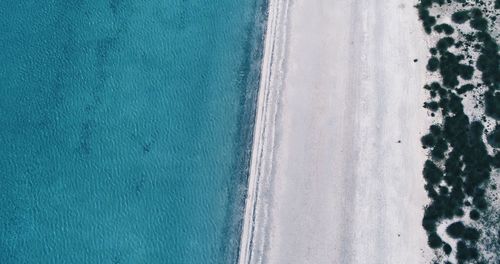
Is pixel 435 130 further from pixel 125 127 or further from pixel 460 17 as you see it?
pixel 125 127

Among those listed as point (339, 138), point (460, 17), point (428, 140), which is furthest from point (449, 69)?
point (339, 138)

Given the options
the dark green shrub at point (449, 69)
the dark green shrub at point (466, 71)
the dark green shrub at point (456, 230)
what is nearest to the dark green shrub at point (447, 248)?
the dark green shrub at point (456, 230)

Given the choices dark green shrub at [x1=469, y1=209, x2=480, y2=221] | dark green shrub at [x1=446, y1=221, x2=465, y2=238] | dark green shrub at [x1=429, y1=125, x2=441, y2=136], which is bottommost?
dark green shrub at [x1=446, y1=221, x2=465, y2=238]

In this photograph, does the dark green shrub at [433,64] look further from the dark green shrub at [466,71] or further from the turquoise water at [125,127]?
the turquoise water at [125,127]

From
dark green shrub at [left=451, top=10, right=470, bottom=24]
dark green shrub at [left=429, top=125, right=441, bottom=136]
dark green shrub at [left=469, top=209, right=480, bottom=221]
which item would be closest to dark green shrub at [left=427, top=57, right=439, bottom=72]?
dark green shrub at [left=451, top=10, right=470, bottom=24]

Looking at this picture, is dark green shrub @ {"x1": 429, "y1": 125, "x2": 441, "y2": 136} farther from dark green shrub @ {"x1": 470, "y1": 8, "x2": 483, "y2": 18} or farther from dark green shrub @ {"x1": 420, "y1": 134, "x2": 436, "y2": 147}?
dark green shrub @ {"x1": 470, "y1": 8, "x2": 483, "y2": 18}

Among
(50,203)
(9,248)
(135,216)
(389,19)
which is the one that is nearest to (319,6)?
(389,19)
